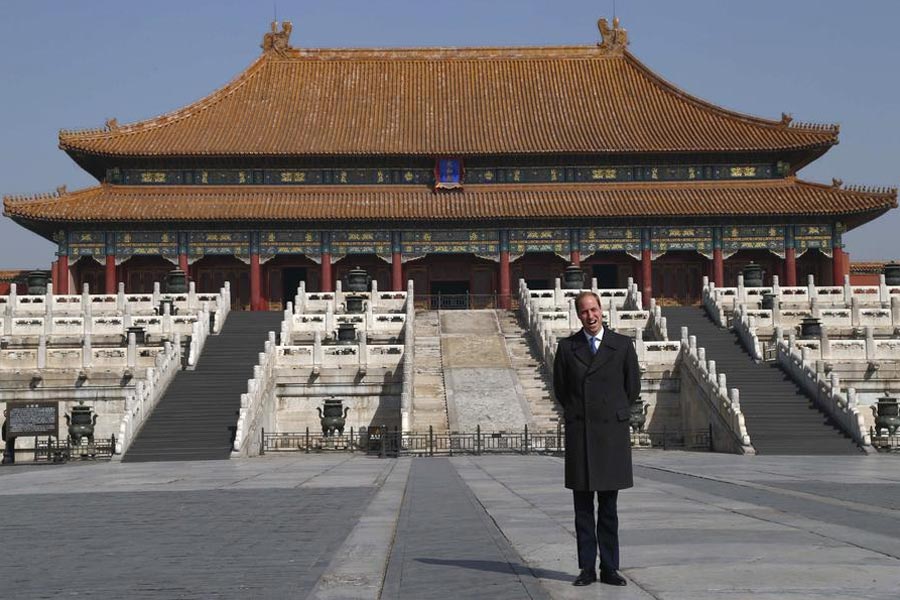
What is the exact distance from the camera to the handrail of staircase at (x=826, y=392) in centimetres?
2642

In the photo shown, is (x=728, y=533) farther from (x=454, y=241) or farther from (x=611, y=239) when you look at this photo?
(x=611, y=239)

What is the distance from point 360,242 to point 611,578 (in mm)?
47518

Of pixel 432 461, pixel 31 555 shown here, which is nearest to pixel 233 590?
pixel 31 555

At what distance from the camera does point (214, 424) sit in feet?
94.9

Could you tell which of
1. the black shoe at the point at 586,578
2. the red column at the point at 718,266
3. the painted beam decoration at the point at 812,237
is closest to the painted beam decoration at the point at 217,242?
the red column at the point at 718,266

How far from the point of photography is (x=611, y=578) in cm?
719

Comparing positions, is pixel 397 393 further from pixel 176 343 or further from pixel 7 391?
pixel 7 391

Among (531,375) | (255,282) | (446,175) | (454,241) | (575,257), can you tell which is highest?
(446,175)

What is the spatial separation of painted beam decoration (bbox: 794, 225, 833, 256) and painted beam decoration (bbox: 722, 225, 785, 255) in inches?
28.8

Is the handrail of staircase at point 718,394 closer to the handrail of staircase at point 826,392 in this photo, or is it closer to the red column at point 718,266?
the handrail of staircase at point 826,392

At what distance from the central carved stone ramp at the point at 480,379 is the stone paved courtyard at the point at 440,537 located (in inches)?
467

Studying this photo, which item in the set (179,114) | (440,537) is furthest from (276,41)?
(440,537)

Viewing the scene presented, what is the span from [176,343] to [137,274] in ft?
77.7

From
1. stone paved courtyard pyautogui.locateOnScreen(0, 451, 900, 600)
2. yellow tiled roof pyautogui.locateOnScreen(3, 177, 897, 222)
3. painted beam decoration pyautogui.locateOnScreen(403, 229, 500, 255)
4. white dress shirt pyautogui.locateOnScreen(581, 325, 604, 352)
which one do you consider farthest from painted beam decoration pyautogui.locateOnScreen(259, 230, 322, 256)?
white dress shirt pyautogui.locateOnScreen(581, 325, 604, 352)
